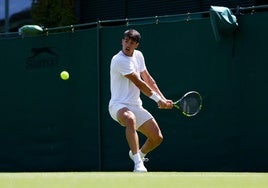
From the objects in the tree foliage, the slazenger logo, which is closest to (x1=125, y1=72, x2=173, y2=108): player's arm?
the slazenger logo

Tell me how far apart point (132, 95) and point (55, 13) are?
23.4 ft

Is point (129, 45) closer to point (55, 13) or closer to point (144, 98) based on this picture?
point (144, 98)

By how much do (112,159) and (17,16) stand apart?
6496 mm

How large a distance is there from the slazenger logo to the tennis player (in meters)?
3.31

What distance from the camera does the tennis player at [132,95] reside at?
7871mm

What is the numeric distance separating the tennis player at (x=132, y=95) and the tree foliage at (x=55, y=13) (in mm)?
6813

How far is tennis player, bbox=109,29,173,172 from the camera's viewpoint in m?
7.87

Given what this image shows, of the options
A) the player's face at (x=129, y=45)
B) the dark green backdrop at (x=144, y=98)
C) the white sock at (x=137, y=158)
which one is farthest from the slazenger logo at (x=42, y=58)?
the white sock at (x=137, y=158)

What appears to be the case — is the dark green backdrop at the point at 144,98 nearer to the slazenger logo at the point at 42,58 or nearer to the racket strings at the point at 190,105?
the slazenger logo at the point at 42,58

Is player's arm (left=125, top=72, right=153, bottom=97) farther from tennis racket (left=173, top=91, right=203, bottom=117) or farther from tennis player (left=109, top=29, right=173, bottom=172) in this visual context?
tennis racket (left=173, top=91, right=203, bottom=117)

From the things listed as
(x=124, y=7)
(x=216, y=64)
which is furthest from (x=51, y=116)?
(x=124, y=7)

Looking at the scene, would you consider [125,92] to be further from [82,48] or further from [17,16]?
[17,16]

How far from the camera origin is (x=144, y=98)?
404 inches
